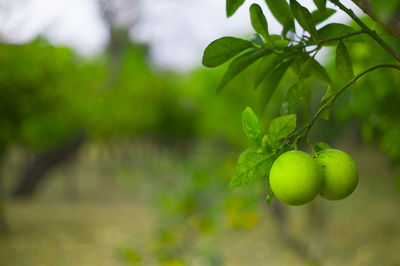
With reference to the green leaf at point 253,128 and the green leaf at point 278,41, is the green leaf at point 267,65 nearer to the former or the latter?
the green leaf at point 278,41

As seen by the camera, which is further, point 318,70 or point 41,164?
point 41,164

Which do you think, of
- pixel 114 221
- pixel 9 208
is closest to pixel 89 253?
pixel 114 221

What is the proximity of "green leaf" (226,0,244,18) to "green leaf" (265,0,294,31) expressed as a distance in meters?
0.06

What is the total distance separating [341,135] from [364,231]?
1.35 m

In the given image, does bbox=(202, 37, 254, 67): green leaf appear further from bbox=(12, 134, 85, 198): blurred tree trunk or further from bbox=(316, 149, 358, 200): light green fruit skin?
bbox=(12, 134, 85, 198): blurred tree trunk

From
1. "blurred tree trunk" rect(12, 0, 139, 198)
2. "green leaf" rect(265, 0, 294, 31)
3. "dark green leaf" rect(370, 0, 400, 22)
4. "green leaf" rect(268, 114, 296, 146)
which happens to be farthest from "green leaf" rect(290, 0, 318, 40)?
"blurred tree trunk" rect(12, 0, 139, 198)

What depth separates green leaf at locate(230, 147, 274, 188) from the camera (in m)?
0.55

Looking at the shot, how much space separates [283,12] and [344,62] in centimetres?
16

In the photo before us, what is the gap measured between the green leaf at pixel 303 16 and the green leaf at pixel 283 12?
4 cm

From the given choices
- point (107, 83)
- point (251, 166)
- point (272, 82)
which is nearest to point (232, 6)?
point (272, 82)

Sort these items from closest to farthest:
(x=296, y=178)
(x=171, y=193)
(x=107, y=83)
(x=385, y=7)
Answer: (x=385, y=7), (x=296, y=178), (x=171, y=193), (x=107, y=83)

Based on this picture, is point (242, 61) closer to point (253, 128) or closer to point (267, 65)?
point (267, 65)

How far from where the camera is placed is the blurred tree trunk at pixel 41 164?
7066 millimetres

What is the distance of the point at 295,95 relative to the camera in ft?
2.01
